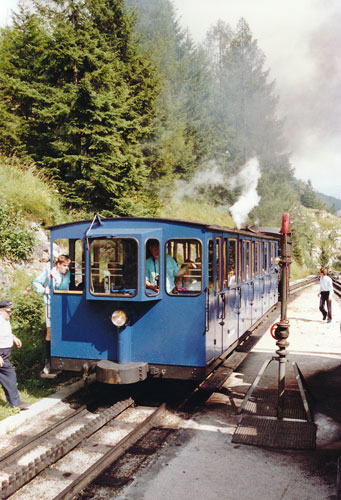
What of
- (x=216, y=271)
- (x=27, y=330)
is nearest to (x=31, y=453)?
(x=216, y=271)

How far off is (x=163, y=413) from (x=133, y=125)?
34.4 feet

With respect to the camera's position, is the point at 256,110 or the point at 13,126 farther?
the point at 256,110

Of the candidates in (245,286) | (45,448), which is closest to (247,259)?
(245,286)

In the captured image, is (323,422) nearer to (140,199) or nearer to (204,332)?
(204,332)

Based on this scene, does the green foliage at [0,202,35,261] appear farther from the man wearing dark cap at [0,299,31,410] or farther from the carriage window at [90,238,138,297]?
the carriage window at [90,238,138,297]

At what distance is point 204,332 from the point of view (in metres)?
6.52

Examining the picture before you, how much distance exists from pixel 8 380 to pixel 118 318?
71.7 inches

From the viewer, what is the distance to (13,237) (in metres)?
11.9

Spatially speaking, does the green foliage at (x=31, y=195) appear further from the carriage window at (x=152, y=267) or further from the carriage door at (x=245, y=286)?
the carriage window at (x=152, y=267)

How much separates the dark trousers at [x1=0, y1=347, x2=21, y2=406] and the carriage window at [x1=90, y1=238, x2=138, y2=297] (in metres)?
1.59

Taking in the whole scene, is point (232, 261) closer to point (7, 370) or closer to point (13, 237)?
point (7, 370)

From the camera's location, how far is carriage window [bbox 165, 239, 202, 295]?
22.0 ft

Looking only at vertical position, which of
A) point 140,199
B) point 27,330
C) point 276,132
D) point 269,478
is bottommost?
point 269,478

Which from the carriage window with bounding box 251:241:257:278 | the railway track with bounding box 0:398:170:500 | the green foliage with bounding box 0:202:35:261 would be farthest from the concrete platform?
the green foliage with bounding box 0:202:35:261
